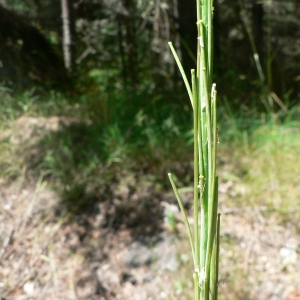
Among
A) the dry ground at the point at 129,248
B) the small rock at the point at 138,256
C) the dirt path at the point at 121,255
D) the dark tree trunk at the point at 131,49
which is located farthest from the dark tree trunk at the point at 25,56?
the small rock at the point at 138,256

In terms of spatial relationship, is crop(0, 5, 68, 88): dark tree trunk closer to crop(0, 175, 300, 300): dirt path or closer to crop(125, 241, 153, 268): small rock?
crop(0, 175, 300, 300): dirt path

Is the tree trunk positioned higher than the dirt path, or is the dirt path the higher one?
the tree trunk

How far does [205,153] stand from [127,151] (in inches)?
73.3

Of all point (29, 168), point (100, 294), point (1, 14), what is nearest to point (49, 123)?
point (29, 168)

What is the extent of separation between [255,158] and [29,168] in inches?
57.7

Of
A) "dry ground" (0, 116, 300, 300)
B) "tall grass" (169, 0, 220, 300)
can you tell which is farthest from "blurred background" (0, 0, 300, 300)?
"tall grass" (169, 0, 220, 300)

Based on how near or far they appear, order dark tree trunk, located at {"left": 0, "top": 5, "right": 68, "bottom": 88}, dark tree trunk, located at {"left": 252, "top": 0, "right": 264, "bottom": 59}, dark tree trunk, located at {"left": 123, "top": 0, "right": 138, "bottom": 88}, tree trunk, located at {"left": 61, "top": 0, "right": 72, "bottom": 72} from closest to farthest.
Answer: dark tree trunk, located at {"left": 0, "top": 5, "right": 68, "bottom": 88} → tree trunk, located at {"left": 61, "top": 0, "right": 72, "bottom": 72} → dark tree trunk, located at {"left": 123, "top": 0, "right": 138, "bottom": 88} → dark tree trunk, located at {"left": 252, "top": 0, "right": 264, "bottom": 59}

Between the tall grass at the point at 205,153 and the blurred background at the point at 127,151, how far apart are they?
1.30 metres

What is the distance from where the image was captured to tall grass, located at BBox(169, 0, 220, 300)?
0.46 meters

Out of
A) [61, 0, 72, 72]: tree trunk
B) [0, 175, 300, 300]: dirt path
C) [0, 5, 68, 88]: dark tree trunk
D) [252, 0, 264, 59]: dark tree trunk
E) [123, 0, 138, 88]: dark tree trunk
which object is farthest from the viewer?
[252, 0, 264, 59]: dark tree trunk

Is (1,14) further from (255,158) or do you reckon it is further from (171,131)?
(255,158)

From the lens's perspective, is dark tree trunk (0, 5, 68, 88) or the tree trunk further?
the tree trunk

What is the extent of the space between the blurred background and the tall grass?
4.28 ft

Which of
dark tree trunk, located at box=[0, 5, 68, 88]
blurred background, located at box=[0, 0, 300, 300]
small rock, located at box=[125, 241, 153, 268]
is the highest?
dark tree trunk, located at box=[0, 5, 68, 88]
